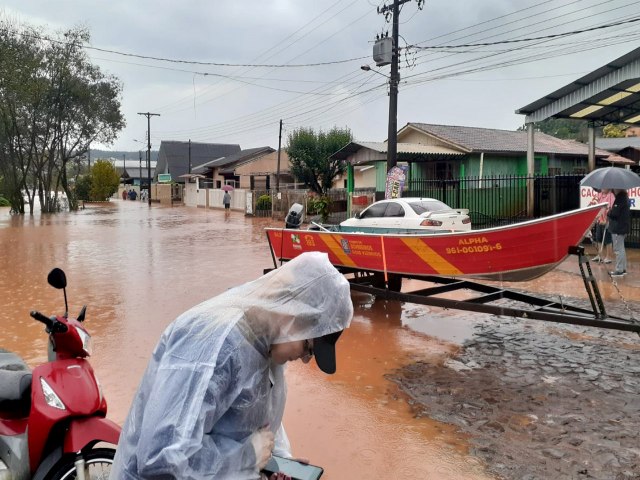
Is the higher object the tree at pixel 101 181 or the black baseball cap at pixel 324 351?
the tree at pixel 101 181

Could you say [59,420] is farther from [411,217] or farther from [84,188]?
[84,188]

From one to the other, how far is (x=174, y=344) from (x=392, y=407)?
3.43 metres

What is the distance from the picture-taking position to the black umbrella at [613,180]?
9.16 metres

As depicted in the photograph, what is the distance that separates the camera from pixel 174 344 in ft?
5.42

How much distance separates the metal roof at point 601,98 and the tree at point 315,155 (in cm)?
2151

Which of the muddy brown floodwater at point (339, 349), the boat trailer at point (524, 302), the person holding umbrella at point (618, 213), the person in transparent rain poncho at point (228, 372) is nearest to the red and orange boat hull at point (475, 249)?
the boat trailer at point (524, 302)

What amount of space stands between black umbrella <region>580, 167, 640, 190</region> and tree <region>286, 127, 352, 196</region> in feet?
92.6

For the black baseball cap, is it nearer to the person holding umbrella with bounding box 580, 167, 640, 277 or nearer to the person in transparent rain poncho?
the person in transparent rain poncho

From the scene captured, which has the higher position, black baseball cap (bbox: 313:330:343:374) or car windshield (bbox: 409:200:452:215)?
car windshield (bbox: 409:200:452:215)

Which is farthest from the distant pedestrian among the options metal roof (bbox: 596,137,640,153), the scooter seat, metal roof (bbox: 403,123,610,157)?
metal roof (bbox: 596,137,640,153)

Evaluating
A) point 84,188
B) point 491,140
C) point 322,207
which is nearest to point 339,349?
point 322,207

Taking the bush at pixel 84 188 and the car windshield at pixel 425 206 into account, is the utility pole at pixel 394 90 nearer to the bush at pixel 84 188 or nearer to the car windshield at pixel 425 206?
the car windshield at pixel 425 206

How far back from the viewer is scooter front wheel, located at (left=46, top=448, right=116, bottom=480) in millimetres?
2623

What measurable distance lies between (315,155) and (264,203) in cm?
735
